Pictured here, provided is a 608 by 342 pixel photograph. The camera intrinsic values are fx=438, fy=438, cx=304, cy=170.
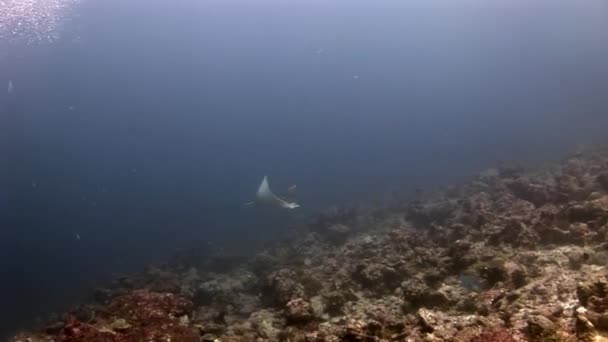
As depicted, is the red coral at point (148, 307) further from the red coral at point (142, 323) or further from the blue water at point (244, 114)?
the blue water at point (244, 114)

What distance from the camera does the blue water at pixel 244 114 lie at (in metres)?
29.2

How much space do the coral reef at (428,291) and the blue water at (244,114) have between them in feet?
32.8

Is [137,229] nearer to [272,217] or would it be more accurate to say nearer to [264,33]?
[272,217]

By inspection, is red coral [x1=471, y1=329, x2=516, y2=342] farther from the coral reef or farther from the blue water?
the blue water

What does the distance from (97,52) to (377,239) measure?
88.4 m

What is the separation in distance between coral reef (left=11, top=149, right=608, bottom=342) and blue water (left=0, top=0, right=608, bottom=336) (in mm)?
10010

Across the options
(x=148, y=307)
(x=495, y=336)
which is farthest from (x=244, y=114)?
(x=495, y=336)

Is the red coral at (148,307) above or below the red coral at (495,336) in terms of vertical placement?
below

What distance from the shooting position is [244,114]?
382ft

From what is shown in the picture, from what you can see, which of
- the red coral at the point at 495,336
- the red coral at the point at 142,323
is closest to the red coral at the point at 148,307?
the red coral at the point at 142,323

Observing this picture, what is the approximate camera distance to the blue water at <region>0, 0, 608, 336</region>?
29.2m

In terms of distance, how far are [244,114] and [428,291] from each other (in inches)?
4436

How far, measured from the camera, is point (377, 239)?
1024 cm

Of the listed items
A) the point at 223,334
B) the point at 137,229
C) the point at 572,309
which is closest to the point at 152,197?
the point at 137,229
